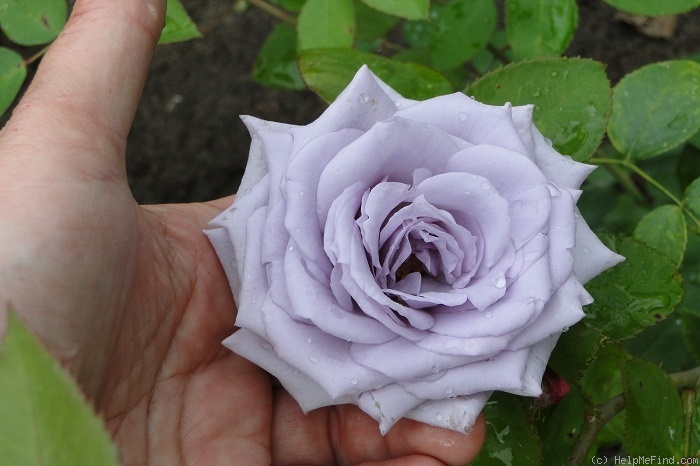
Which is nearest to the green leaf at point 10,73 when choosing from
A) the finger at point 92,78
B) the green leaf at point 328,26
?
the finger at point 92,78

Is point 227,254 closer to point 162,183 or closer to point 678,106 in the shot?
point 678,106

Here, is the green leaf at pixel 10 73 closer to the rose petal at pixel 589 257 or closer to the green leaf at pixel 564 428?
the rose petal at pixel 589 257

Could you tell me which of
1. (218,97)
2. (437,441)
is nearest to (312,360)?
(437,441)

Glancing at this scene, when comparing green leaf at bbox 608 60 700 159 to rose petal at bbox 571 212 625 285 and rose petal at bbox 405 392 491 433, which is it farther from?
rose petal at bbox 405 392 491 433

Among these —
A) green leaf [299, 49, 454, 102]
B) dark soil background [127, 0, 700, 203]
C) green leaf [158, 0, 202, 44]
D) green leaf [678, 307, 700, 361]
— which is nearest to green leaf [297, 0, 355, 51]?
green leaf [299, 49, 454, 102]

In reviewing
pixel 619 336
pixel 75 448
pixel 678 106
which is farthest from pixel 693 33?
pixel 75 448
